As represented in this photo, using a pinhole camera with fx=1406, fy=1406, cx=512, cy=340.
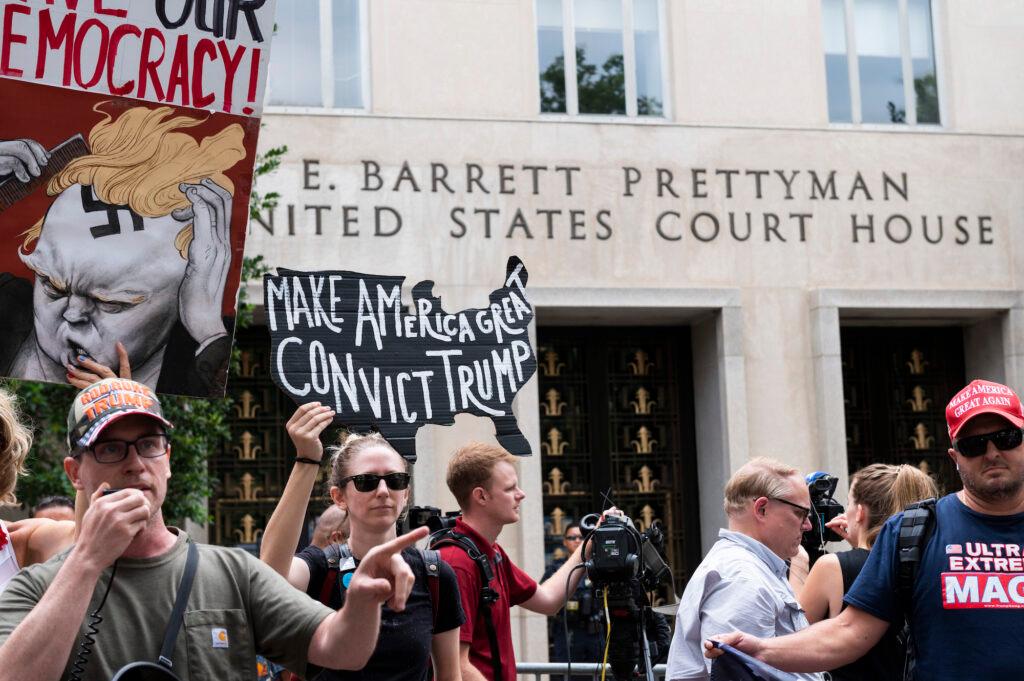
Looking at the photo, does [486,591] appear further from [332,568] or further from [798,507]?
[798,507]

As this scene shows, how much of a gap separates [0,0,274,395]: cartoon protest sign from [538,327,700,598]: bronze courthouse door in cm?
859

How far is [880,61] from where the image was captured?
47.4 feet

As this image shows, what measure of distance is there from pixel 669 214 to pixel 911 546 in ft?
30.6

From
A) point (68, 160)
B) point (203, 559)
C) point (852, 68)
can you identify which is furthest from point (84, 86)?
point (852, 68)

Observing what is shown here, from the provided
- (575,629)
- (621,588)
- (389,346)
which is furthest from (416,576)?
(575,629)

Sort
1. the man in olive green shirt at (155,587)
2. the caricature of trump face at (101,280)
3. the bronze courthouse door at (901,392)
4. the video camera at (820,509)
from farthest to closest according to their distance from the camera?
the bronze courthouse door at (901,392), the video camera at (820,509), the caricature of trump face at (101,280), the man in olive green shirt at (155,587)

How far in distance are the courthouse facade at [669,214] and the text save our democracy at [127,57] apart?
7288 mm

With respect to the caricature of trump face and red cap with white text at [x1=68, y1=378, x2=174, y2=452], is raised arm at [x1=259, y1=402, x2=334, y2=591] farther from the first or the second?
red cap with white text at [x1=68, y1=378, x2=174, y2=452]

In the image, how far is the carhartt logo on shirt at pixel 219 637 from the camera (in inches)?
123

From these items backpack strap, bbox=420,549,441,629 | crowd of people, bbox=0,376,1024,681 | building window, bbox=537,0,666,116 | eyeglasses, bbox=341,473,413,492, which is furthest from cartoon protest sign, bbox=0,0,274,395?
building window, bbox=537,0,666,116

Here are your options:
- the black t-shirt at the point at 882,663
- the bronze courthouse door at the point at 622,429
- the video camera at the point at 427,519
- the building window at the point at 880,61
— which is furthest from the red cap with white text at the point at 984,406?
the building window at the point at 880,61

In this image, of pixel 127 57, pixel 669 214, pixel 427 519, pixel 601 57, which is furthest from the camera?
pixel 601 57

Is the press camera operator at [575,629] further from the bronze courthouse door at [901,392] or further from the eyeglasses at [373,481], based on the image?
the eyeglasses at [373,481]

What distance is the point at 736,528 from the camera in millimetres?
5441
